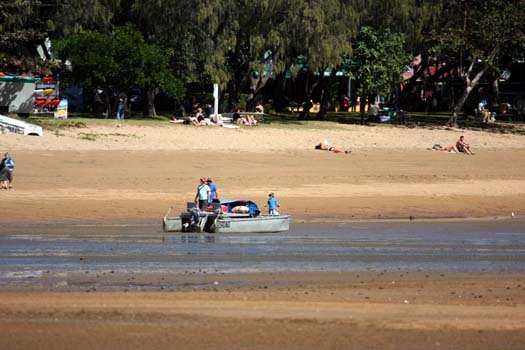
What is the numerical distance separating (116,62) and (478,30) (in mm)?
17600

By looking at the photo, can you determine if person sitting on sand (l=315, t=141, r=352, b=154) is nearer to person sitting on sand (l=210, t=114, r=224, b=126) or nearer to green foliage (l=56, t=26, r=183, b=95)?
person sitting on sand (l=210, t=114, r=224, b=126)

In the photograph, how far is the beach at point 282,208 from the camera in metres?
12.9

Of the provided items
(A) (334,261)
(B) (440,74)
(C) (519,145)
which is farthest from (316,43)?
(A) (334,261)

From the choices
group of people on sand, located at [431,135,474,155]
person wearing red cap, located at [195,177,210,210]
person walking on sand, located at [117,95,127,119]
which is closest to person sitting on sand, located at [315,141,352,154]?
group of people on sand, located at [431,135,474,155]

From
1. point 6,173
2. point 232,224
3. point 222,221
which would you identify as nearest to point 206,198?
point 222,221

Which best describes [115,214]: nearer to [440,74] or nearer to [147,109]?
[147,109]

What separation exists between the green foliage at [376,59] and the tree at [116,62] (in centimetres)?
949

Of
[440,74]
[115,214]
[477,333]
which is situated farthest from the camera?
[440,74]

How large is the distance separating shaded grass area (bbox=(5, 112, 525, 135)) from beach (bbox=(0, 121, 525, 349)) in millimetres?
797

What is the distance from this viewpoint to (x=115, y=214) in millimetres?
25922

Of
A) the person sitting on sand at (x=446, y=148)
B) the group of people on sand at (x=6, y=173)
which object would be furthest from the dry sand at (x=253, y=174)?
the person sitting on sand at (x=446, y=148)

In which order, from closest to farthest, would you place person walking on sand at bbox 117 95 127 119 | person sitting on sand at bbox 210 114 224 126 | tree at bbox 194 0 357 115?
person sitting on sand at bbox 210 114 224 126 < person walking on sand at bbox 117 95 127 119 < tree at bbox 194 0 357 115

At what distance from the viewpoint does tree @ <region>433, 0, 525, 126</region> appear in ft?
162

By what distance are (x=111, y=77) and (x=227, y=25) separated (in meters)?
6.27
